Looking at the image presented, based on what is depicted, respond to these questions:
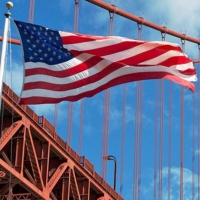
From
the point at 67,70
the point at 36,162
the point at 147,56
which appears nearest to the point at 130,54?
the point at 147,56

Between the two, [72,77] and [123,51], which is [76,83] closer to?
[72,77]

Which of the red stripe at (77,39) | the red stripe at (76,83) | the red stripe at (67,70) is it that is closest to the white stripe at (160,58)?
the red stripe at (76,83)

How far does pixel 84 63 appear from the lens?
27.2 metres

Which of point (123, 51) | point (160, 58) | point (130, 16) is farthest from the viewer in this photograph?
point (130, 16)

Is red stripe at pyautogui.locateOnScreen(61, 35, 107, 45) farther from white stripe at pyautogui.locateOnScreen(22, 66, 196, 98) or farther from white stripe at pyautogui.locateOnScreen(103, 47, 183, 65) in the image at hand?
white stripe at pyautogui.locateOnScreen(22, 66, 196, 98)

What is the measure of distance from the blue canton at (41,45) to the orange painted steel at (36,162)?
872 inches

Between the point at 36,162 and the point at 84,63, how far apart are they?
95.6 ft

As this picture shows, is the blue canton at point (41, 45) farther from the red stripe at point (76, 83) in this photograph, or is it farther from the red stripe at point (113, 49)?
the red stripe at point (113, 49)

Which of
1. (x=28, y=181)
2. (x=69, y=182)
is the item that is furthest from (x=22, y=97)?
(x=69, y=182)

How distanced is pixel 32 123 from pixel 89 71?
2894 centimetres

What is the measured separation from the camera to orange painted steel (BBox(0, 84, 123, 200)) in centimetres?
5284

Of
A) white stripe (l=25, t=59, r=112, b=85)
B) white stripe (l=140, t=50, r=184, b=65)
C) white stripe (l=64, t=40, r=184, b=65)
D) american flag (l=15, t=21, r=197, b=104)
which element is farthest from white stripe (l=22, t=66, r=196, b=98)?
white stripe (l=64, t=40, r=184, b=65)

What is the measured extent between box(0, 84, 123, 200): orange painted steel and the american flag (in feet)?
69.7

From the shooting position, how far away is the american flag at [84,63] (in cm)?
2561
